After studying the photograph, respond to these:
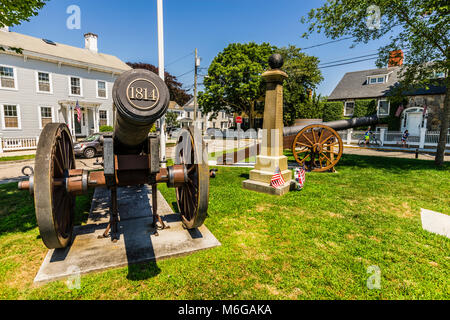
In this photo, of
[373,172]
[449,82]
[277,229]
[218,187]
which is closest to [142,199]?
[218,187]

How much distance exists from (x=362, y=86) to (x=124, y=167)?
32794mm

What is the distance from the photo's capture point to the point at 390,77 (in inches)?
1078

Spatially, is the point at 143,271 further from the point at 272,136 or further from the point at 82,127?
the point at 82,127

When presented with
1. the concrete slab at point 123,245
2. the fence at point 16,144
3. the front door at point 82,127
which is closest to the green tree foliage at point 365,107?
the front door at point 82,127

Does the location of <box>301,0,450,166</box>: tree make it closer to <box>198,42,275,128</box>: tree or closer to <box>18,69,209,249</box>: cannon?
<box>18,69,209,249</box>: cannon

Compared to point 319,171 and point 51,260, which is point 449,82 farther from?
point 51,260

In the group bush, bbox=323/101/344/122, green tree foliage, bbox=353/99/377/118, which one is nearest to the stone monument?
green tree foliage, bbox=353/99/377/118

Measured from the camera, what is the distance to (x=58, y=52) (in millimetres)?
18156

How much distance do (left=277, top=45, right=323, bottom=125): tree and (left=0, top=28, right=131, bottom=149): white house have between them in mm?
19932

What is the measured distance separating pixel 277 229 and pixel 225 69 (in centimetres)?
2825

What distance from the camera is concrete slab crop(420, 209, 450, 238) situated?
4.15 m

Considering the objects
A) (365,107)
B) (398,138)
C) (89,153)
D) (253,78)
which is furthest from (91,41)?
(365,107)

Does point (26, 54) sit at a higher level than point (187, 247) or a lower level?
higher

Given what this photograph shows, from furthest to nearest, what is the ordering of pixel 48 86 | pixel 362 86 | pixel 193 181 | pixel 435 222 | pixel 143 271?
1. pixel 362 86
2. pixel 48 86
3. pixel 435 222
4. pixel 193 181
5. pixel 143 271
